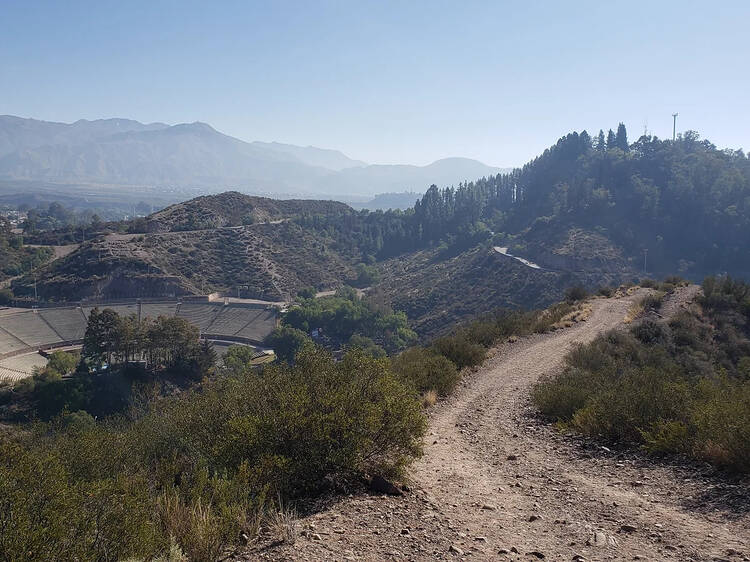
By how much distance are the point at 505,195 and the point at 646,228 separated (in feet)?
143

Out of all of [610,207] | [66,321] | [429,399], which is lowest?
[66,321]

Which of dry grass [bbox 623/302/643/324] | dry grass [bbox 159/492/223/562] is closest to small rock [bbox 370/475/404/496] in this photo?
dry grass [bbox 159/492/223/562]

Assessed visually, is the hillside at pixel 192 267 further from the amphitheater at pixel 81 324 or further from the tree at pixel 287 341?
the tree at pixel 287 341

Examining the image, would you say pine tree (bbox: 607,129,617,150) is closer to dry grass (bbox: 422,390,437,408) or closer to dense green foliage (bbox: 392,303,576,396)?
dense green foliage (bbox: 392,303,576,396)

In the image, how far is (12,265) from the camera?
71.6 metres

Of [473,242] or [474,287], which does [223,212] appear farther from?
[474,287]

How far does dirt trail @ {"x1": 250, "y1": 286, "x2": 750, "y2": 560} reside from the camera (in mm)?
4719

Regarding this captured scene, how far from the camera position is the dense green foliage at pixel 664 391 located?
22.9 ft

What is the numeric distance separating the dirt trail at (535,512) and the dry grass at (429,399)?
2.18 m

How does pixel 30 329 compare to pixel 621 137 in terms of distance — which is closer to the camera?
pixel 30 329

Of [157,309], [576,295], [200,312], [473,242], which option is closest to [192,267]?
[157,309]

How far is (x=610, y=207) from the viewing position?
7919 cm

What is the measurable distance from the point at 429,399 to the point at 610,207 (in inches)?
3029

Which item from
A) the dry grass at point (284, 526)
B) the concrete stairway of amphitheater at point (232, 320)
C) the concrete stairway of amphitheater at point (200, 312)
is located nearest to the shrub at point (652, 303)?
the dry grass at point (284, 526)
